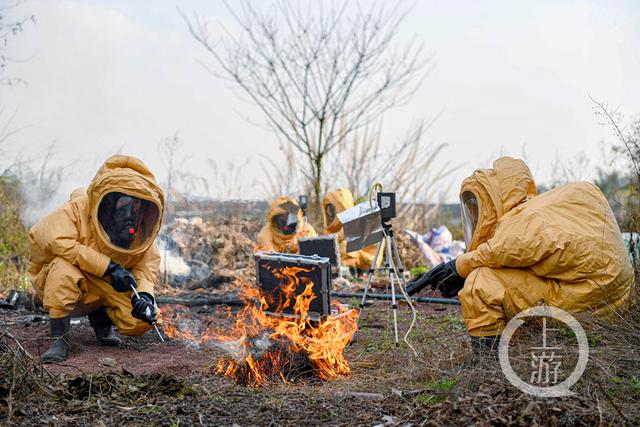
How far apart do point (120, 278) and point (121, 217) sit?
1.84 feet

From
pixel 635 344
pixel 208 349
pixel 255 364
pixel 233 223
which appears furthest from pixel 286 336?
pixel 233 223

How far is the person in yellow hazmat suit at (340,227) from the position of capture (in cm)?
1253

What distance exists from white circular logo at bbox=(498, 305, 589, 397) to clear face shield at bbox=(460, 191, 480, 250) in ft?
3.61

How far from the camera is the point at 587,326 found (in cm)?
470

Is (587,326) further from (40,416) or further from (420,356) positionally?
(40,416)

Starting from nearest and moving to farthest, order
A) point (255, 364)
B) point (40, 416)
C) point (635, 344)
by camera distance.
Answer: point (40, 416) < point (635, 344) < point (255, 364)

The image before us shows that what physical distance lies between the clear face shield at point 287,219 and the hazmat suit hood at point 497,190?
6608mm

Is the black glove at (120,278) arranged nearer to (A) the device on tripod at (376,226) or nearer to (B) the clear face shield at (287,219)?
(A) the device on tripod at (376,226)

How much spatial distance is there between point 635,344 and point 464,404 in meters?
1.66

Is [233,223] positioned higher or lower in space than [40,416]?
higher

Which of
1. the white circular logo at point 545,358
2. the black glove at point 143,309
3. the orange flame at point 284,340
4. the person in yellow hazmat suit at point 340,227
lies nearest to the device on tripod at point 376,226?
the orange flame at point 284,340

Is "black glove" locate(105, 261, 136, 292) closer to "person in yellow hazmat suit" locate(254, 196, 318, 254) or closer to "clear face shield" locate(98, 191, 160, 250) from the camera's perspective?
"clear face shield" locate(98, 191, 160, 250)

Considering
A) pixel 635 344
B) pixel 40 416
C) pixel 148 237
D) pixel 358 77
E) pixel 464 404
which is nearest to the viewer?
pixel 464 404

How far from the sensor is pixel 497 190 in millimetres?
5309
